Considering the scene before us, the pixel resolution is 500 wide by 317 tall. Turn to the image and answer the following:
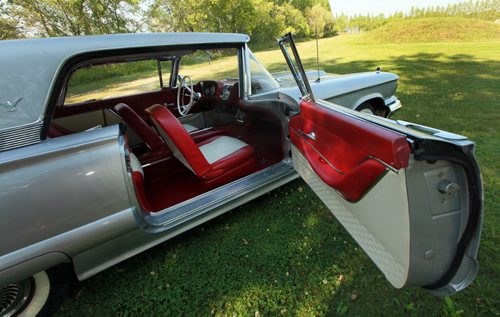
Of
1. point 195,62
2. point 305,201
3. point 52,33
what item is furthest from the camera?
point 52,33

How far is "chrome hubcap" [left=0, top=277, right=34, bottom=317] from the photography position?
1576mm

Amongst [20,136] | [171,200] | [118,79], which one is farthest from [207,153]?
[118,79]

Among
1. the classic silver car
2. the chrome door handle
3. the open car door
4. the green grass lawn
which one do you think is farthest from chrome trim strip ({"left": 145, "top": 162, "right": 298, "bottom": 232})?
the open car door

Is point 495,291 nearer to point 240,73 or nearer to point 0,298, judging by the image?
point 240,73

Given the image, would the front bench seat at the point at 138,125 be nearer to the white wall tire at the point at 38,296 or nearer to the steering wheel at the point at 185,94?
the steering wheel at the point at 185,94

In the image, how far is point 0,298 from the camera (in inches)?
62.1

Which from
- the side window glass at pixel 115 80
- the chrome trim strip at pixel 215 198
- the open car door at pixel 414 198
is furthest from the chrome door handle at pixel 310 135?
the side window glass at pixel 115 80

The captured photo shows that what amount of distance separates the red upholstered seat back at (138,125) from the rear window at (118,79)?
53 centimetres

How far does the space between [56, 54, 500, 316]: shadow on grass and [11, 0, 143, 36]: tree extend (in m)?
21.8

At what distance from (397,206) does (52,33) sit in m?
23.5

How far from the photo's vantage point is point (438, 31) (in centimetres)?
1853

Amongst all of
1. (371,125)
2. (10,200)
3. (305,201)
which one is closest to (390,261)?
(371,125)

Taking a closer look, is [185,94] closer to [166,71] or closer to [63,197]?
[166,71]

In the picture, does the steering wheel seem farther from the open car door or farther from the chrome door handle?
the open car door
